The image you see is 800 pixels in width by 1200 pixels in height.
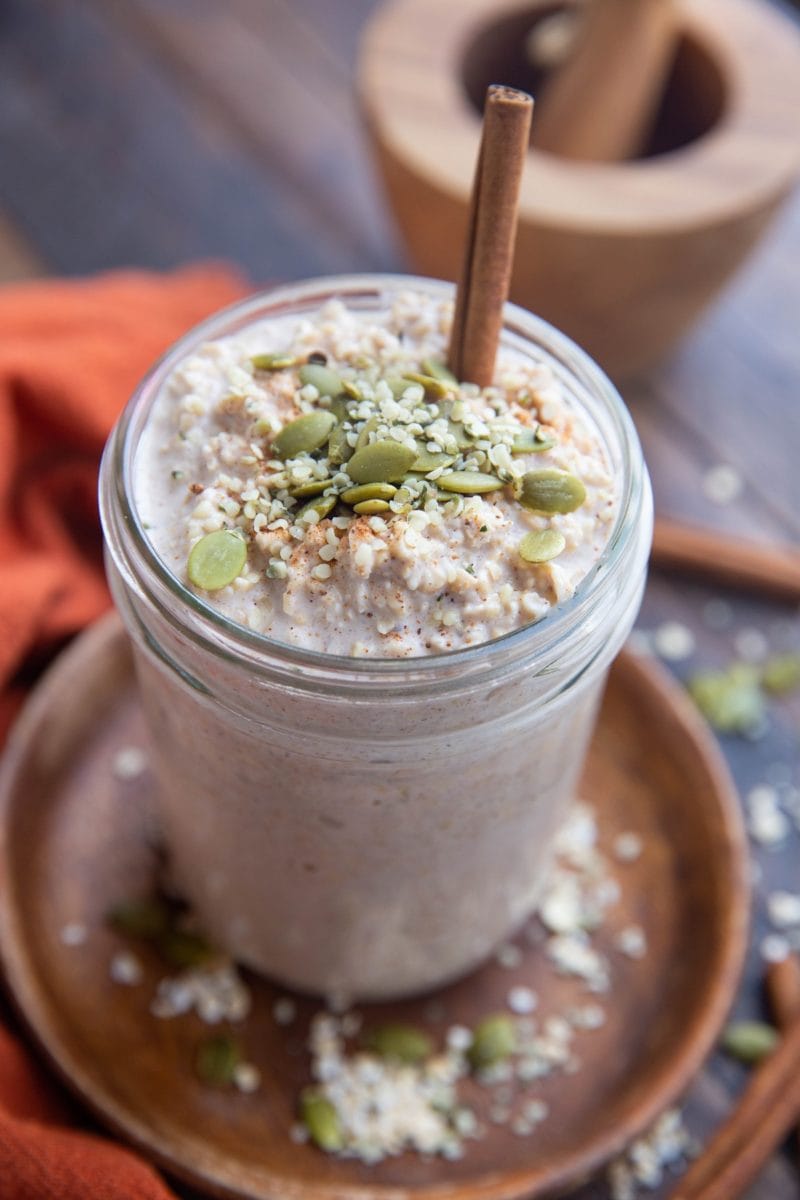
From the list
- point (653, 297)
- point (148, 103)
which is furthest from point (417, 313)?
point (148, 103)

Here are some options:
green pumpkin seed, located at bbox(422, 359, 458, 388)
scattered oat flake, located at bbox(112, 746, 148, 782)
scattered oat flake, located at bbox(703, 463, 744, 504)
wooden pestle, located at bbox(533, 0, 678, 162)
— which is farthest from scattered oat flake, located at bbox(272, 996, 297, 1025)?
wooden pestle, located at bbox(533, 0, 678, 162)

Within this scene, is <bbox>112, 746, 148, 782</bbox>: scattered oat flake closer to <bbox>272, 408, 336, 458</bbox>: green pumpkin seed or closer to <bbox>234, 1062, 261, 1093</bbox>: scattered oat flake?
<bbox>234, 1062, 261, 1093</bbox>: scattered oat flake

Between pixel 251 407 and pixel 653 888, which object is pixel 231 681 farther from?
pixel 653 888

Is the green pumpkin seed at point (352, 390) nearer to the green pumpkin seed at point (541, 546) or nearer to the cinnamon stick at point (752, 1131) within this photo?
the green pumpkin seed at point (541, 546)

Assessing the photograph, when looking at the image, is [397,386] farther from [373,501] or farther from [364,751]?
[364,751]

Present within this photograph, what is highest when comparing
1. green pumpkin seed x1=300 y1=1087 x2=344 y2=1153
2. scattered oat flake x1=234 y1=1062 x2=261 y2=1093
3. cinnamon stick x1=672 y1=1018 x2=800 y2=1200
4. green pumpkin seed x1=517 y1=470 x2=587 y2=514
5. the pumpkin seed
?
green pumpkin seed x1=517 y1=470 x2=587 y2=514

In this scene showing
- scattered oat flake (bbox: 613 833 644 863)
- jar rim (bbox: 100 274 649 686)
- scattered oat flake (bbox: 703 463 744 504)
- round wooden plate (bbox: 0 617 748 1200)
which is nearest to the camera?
jar rim (bbox: 100 274 649 686)
